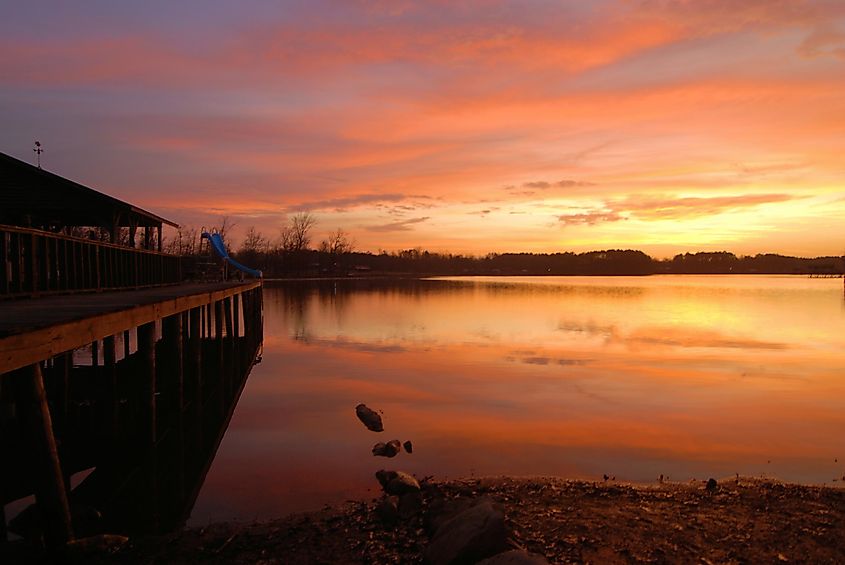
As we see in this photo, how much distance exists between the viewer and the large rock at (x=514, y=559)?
547 centimetres

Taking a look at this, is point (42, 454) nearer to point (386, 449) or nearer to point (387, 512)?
point (387, 512)

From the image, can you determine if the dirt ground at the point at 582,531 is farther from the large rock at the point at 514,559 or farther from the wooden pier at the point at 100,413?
the wooden pier at the point at 100,413

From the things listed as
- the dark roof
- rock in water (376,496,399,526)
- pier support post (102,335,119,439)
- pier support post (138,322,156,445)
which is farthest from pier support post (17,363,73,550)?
the dark roof

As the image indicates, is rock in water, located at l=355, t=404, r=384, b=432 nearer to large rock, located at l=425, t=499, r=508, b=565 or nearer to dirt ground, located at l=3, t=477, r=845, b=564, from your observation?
dirt ground, located at l=3, t=477, r=845, b=564

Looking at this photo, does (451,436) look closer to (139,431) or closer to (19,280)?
(139,431)

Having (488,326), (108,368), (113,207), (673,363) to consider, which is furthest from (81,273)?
(488,326)

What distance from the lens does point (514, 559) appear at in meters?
5.52

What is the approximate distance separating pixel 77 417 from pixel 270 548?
7.72 meters

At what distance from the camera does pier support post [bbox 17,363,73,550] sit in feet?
20.2

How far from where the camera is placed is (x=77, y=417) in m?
12.4

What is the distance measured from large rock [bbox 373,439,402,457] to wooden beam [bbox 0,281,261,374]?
4733mm

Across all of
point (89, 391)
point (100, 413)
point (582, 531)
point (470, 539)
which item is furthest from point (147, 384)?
point (582, 531)

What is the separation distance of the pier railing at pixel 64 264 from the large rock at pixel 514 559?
8.49 m

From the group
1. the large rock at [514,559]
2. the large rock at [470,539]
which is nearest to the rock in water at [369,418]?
the large rock at [470,539]
